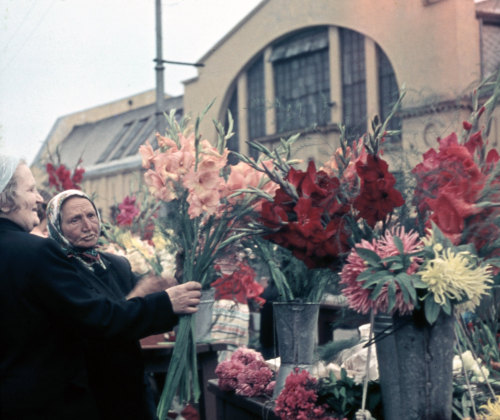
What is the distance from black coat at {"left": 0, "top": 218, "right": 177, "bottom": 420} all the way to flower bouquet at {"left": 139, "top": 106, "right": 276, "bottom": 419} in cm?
29

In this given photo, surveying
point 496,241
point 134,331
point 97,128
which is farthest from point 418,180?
point 97,128

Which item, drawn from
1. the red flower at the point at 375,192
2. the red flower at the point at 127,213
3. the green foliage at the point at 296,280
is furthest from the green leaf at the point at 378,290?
the red flower at the point at 127,213

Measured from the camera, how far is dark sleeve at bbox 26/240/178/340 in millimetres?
2111

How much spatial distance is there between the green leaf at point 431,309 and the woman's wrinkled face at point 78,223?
149 cm

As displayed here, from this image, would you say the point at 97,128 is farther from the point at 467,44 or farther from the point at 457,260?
the point at 457,260

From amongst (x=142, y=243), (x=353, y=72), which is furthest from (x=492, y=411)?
(x=353, y=72)

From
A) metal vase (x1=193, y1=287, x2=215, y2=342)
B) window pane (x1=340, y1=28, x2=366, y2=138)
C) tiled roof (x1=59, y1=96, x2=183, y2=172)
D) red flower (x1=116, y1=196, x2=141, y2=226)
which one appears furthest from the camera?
tiled roof (x1=59, y1=96, x2=183, y2=172)

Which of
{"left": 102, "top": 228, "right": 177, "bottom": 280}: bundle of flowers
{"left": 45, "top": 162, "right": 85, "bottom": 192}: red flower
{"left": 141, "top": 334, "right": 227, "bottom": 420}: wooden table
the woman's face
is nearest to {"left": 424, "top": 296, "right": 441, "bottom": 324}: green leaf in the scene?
the woman's face

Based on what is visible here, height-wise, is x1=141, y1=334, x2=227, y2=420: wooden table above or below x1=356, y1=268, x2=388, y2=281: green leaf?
below

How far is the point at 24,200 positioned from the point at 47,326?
0.44m

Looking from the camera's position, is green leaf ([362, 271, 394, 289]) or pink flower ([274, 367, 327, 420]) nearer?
green leaf ([362, 271, 394, 289])

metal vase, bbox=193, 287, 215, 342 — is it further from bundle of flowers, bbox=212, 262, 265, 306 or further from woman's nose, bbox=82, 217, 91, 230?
woman's nose, bbox=82, 217, 91, 230


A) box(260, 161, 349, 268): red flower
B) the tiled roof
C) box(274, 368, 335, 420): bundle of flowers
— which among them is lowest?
box(274, 368, 335, 420): bundle of flowers

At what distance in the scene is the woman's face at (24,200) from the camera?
228 cm
